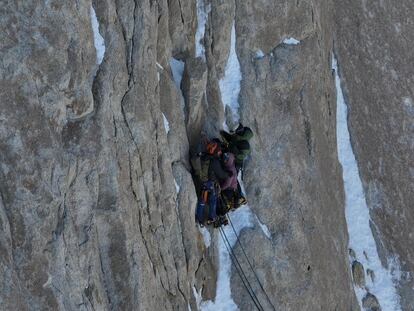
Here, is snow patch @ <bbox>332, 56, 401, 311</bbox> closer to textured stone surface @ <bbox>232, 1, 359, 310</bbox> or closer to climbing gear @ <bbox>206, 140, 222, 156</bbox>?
textured stone surface @ <bbox>232, 1, 359, 310</bbox>

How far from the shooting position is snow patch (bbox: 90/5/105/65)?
54.7ft

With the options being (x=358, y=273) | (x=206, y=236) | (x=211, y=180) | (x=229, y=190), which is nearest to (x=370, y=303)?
(x=358, y=273)

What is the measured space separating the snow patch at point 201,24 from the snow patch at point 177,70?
4.16 feet

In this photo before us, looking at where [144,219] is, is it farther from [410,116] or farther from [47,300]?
[410,116]

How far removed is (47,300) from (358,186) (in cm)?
2051

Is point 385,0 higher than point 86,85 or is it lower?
higher

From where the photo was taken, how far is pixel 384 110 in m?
33.6

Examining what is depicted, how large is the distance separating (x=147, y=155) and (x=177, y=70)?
4380mm

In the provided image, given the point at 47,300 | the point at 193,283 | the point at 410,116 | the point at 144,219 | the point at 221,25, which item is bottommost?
the point at 193,283

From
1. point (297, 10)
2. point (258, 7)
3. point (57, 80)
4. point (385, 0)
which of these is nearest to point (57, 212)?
point (57, 80)

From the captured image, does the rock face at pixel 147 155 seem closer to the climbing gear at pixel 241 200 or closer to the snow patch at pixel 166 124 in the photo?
the snow patch at pixel 166 124

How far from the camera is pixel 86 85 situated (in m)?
16.2

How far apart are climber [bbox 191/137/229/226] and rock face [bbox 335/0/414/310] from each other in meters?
13.3

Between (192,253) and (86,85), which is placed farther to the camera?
(192,253)
